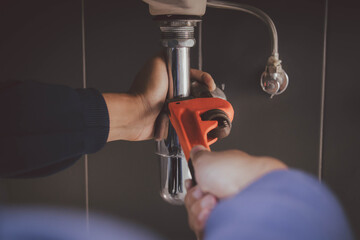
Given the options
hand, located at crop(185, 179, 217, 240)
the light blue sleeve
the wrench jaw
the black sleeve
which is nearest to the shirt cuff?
the black sleeve

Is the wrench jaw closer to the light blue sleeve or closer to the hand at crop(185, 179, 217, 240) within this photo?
the hand at crop(185, 179, 217, 240)

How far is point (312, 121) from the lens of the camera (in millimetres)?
646

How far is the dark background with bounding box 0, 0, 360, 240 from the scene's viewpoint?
618 millimetres

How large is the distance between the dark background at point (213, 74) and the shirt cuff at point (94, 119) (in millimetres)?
170

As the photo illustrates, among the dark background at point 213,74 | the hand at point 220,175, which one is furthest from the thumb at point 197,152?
the dark background at point 213,74

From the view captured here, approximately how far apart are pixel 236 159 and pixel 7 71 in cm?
55

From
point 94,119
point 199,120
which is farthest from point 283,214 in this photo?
point 94,119

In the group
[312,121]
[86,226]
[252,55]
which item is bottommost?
[86,226]

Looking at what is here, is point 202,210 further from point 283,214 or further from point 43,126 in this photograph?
point 43,126

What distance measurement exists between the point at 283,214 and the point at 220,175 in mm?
102

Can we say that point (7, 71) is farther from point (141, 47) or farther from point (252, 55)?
point (252, 55)

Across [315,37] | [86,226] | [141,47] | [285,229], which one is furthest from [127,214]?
[285,229]

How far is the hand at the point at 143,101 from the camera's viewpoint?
60 cm

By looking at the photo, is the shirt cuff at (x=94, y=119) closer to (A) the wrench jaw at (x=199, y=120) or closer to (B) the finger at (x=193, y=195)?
(A) the wrench jaw at (x=199, y=120)
